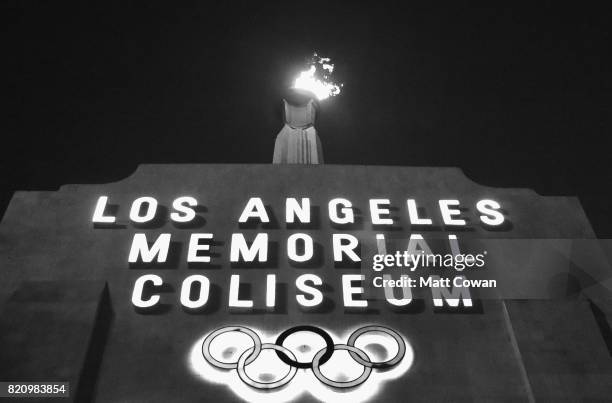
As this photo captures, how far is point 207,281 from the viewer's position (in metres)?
11.0

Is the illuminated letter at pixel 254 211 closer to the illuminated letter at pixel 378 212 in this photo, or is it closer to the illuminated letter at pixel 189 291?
the illuminated letter at pixel 189 291

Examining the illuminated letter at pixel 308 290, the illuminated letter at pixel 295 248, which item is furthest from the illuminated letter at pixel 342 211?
the illuminated letter at pixel 308 290

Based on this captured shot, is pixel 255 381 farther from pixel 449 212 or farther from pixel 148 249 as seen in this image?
pixel 449 212

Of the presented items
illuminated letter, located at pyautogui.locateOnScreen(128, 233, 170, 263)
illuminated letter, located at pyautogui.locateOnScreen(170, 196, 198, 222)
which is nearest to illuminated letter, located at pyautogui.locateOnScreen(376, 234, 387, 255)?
illuminated letter, located at pyautogui.locateOnScreen(170, 196, 198, 222)

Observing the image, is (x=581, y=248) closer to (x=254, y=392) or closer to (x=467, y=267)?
(x=467, y=267)

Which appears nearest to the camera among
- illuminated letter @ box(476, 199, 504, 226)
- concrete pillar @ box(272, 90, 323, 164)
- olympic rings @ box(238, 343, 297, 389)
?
olympic rings @ box(238, 343, 297, 389)

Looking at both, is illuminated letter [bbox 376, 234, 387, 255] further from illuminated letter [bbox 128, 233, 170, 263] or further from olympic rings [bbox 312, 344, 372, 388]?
illuminated letter [bbox 128, 233, 170, 263]

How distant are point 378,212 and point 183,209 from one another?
4.53 metres

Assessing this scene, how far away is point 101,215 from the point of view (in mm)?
11984

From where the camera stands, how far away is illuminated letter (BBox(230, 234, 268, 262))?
11336 mm

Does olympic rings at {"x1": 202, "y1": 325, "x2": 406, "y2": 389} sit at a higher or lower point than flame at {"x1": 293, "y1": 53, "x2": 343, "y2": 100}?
lower

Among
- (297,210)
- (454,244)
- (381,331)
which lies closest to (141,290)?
(297,210)

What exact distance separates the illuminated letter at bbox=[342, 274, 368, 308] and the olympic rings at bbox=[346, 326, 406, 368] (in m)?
0.58

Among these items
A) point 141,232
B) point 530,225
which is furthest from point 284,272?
point 530,225
